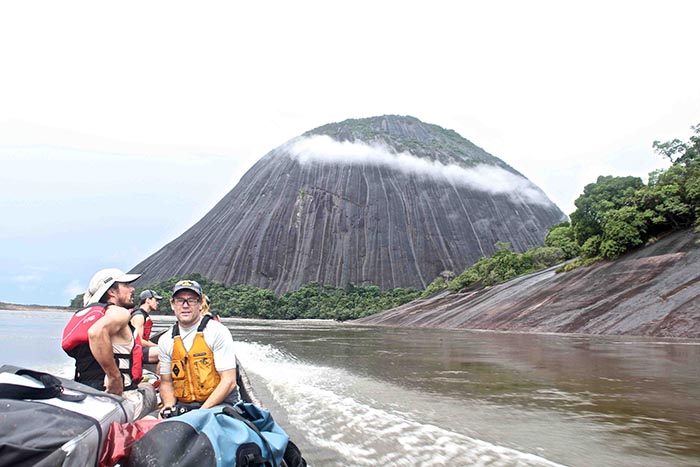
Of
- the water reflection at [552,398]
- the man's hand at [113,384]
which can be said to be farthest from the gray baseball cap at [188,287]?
the water reflection at [552,398]

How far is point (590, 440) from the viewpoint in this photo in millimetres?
7465

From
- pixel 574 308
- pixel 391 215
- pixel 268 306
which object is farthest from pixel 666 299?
pixel 391 215

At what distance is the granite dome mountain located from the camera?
412 ft

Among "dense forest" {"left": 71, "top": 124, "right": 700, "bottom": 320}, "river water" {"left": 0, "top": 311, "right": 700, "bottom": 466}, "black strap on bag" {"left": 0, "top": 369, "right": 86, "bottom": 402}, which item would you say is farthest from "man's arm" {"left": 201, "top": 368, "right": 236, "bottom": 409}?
"dense forest" {"left": 71, "top": 124, "right": 700, "bottom": 320}

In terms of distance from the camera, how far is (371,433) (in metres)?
8.24

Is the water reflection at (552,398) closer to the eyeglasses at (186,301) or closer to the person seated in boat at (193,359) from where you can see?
the person seated in boat at (193,359)

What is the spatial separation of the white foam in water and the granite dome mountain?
107428 millimetres

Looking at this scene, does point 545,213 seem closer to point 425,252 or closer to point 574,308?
point 425,252

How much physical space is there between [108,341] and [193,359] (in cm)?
82

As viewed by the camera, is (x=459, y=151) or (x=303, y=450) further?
(x=459, y=151)

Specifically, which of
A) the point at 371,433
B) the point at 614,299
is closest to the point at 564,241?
the point at 614,299

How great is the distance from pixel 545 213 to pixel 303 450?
557 ft

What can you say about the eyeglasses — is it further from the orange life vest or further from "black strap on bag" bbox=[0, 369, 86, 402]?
"black strap on bag" bbox=[0, 369, 86, 402]

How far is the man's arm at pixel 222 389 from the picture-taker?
4.88m
